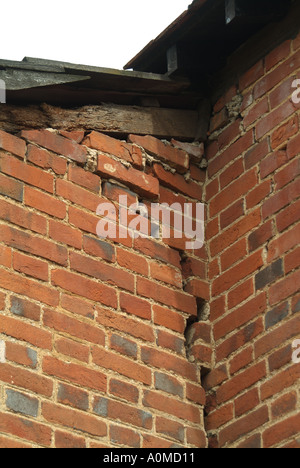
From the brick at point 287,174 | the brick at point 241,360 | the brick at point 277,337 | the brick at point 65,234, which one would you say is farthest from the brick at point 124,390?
the brick at point 287,174

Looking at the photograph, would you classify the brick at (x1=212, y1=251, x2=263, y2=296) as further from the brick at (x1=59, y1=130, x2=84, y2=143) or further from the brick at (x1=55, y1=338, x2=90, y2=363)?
the brick at (x1=59, y1=130, x2=84, y2=143)

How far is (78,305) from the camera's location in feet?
13.6

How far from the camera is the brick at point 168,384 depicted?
421 centimetres

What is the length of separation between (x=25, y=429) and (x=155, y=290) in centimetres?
109

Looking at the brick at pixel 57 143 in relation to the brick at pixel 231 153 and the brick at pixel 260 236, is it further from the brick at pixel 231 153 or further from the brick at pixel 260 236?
the brick at pixel 260 236

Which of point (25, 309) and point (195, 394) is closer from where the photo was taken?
point (25, 309)

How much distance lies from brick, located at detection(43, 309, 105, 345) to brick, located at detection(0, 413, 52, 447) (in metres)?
0.48

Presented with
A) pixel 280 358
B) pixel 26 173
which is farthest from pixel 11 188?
pixel 280 358

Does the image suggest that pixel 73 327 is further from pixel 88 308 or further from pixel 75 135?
pixel 75 135

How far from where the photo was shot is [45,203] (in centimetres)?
432

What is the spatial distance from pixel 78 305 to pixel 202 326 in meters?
0.71

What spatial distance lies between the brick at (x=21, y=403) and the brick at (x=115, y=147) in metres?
1.48

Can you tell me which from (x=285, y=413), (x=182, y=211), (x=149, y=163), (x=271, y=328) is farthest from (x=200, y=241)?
(x=285, y=413)

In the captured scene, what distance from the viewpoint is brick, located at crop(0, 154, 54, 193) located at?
169 inches
